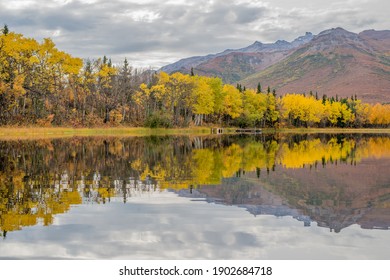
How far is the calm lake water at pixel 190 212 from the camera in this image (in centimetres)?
1270

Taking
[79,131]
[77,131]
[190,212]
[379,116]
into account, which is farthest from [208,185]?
[379,116]

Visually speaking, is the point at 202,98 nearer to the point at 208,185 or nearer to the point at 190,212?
the point at 208,185

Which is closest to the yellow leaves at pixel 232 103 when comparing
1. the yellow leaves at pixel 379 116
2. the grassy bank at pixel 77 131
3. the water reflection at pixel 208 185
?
the grassy bank at pixel 77 131

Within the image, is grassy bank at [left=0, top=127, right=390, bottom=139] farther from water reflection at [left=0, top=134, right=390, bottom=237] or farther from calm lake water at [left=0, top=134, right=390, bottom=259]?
calm lake water at [left=0, top=134, right=390, bottom=259]

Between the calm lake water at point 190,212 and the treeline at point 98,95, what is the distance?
5530cm

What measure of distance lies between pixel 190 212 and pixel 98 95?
8618cm

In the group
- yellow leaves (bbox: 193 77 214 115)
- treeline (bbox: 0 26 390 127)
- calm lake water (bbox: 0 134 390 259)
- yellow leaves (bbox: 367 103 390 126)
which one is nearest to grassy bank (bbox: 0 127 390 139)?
treeline (bbox: 0 26 390 127)

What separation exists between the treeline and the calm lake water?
55.3m

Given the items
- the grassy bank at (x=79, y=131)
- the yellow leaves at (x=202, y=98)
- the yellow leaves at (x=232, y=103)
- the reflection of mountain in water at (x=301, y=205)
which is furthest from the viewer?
the yellow leaves at (x=232, y=103)

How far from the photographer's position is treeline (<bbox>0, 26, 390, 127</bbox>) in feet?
268

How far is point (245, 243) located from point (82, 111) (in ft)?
292

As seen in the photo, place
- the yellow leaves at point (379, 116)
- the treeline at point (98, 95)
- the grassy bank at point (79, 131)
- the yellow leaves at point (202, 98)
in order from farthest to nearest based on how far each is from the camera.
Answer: the yellow leaves at point (379, 116) < the yellow leaves at point (202, 98) < the treeline at point (98, 95) < the grassy bank at point (79, 131)

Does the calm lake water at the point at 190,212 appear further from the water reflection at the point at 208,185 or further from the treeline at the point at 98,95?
the treeline at the point at 98,95

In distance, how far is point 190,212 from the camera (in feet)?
57.2
